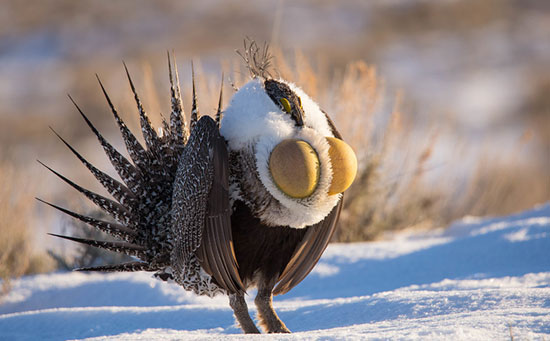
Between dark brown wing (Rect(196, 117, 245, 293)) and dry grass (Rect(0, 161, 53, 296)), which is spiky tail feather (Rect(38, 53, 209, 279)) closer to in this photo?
dark brown wing (Rect(196, 117, 245, 293))

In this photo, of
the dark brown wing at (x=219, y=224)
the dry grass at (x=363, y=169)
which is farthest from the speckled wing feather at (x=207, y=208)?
the dry grass at (x=363, y=169)

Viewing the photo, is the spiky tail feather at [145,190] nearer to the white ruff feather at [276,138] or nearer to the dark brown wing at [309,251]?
the white ruff feather at [276,138]

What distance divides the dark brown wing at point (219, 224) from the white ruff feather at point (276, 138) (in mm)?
87

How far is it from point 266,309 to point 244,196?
0.46 metres

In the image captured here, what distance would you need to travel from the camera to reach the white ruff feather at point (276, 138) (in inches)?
81.4

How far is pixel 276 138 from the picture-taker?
208 cm

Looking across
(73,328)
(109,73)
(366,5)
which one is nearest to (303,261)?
(73,328)

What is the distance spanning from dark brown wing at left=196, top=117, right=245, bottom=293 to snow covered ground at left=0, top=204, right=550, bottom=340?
0.73 ft

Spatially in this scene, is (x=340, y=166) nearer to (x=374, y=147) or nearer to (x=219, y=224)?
(x=219, y=224)

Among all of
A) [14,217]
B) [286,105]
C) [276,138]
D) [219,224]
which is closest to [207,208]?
[219,224]

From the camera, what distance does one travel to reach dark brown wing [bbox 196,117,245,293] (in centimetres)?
209

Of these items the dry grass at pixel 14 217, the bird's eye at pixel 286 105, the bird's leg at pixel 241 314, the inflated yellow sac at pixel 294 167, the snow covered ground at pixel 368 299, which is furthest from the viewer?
the dry grass at pixel 14 217

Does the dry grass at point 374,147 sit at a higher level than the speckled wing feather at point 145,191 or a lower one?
higher

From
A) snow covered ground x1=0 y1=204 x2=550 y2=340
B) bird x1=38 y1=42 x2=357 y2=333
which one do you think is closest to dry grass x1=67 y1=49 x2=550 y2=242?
snow covered ground x1=0 y1=204 x2=550 y2=340
